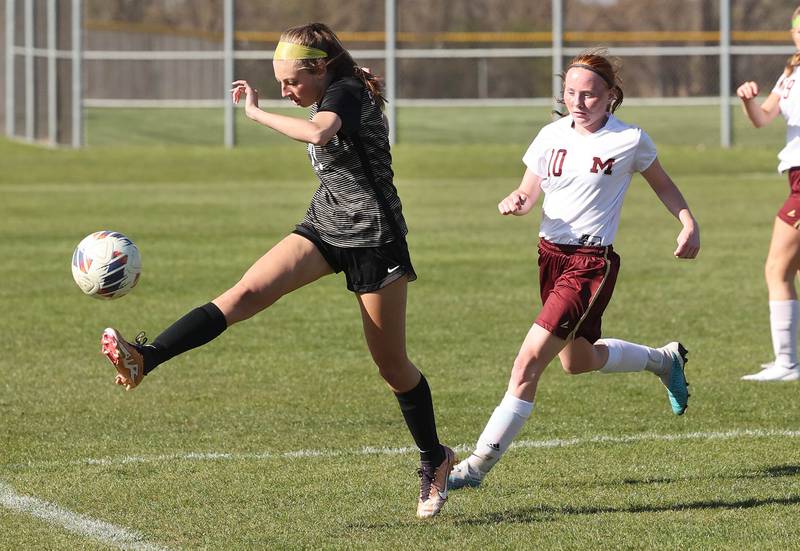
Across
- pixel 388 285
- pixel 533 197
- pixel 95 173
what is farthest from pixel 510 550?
pixel 95 173

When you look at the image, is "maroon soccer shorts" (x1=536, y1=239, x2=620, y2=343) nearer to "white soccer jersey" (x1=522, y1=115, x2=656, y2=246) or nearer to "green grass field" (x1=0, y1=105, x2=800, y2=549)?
"white soccer jersey" (x1=522, y1=115, x2=656, y2=246)

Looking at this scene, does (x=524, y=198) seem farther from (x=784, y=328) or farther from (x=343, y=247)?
(x=784, y=328)

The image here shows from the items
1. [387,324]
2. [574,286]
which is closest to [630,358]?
[574,286]

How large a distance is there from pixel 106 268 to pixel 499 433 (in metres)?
1.98

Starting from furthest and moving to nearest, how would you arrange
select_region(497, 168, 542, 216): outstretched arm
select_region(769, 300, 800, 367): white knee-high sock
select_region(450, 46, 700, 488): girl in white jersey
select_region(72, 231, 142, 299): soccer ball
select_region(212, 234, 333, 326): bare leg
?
select_region(769, 300, 800, 367): white knee-high sock, select_region(72, 231, 142, 299): soccer ball, select_region(497, 168, 542, 216): outstretched arm, select_region(450, 46, 700, 488): girl in white jersey, select_region(212, 234, 333, 326): bare leg

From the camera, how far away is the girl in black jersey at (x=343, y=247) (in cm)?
585

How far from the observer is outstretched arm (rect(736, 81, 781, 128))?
8.46m

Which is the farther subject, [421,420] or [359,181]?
[421,420]

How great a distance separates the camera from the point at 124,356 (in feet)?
19.0

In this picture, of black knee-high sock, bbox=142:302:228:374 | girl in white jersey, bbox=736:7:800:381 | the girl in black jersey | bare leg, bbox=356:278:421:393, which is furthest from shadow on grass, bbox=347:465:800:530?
girl in white jersey, bbox=736:7:800:381

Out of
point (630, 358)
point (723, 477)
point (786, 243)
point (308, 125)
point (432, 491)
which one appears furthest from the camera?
point (786, 243)

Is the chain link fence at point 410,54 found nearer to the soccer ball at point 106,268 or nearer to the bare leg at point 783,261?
the bare leg at point 783,261

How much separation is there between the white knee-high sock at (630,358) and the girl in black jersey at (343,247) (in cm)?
129

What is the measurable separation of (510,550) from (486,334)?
5.67 m
